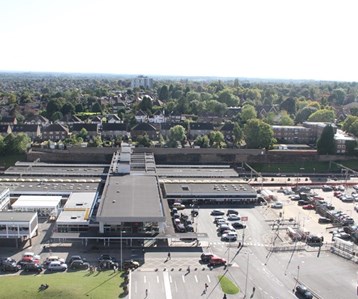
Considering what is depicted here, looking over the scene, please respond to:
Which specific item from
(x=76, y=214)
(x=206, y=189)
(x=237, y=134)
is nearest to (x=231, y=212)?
(x=206, y=189)

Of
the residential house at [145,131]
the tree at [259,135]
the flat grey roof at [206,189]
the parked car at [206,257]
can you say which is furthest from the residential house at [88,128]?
the parked car at [206,257]

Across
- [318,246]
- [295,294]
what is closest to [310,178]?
[318,246]

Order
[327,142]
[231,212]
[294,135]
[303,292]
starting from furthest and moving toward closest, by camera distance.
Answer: [294,135] → [327,142] → [231,212] → [303,292]

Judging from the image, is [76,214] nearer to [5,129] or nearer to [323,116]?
[5,129]

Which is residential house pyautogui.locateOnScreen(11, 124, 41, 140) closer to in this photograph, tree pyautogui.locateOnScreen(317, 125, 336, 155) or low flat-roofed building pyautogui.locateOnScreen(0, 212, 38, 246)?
low flat-roofed building pyautogui.locateOnScreen(0, 212, 38, 246)

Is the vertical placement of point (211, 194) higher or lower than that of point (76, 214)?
lower

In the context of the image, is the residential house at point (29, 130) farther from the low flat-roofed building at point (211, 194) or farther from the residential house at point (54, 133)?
the low flat-roofed building at point (211, 194)
